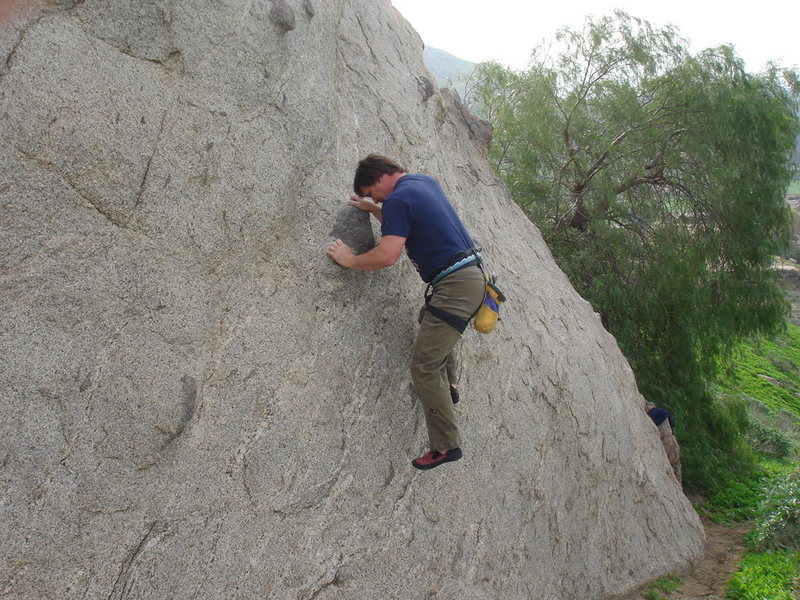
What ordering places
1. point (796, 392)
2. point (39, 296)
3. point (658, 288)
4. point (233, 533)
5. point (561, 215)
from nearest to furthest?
point (39, 296) < point (233, 533) < point (658, 288) < point (561, 215) < point (796, 392)

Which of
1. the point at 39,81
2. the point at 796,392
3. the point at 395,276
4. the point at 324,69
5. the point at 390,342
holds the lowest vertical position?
the point at 796,392

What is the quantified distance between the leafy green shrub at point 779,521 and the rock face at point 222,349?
414cm

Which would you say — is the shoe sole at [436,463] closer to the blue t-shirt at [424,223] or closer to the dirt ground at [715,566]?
the blue t-shirt at [424,223]

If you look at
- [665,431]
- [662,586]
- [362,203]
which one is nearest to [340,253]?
[362,203]

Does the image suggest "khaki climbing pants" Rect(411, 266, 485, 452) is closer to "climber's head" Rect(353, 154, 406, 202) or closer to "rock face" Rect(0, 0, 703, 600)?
"rock face" Rect(0, 0, 703, 600)

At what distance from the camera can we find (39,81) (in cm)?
334

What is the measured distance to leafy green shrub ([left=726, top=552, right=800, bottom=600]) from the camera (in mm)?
6773

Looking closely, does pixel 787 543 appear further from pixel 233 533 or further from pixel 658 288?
pixel 233 533

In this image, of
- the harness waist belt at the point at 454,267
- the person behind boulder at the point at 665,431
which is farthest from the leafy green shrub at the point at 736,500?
the harness waist belt at the point at 454,267

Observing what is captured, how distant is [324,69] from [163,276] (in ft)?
6.91

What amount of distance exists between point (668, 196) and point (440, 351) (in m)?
9.85

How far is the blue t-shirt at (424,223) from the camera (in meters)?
4.08

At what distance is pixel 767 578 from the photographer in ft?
23.6

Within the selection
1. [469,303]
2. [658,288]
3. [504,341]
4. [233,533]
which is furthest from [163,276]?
[658,288]
